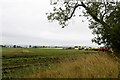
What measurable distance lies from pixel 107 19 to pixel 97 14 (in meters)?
1.28

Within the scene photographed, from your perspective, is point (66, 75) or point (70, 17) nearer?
point (66, 75)

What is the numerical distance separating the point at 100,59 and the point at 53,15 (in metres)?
22.5

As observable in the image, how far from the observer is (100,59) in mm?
13922

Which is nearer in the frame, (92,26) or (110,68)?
(110,68)

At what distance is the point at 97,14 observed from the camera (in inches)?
1388

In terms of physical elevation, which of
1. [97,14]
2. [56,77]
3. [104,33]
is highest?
[97,14]

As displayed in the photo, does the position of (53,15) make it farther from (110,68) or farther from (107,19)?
(110,68)

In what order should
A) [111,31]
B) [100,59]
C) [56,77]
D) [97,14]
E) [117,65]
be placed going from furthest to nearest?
1. [97,14]
2. [111,31]
3. [100,59]
4. [117,65]
5. [56,77]

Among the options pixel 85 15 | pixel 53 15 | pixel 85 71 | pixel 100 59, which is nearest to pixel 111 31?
pixel 85 15

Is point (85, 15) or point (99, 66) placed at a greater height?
point (85, 15)

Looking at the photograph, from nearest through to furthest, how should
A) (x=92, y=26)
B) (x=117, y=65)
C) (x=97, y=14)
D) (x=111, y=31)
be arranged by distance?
(x=117, y=65), (x=111, y=31), (x=97, y=14), (x=92, y=26)

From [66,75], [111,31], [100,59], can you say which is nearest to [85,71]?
[66,75]

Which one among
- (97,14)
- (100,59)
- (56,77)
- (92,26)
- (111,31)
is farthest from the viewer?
(92,26)

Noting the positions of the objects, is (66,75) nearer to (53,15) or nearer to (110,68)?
(110,68)
